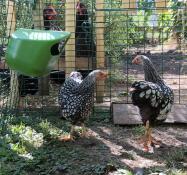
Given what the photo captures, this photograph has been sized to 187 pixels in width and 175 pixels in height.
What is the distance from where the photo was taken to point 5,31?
6598 millimetres

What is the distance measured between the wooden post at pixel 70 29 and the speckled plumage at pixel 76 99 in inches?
57.0

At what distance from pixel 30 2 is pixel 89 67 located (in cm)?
144

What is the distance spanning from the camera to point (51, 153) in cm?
505

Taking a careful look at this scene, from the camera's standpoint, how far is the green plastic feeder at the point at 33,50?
5.00 m

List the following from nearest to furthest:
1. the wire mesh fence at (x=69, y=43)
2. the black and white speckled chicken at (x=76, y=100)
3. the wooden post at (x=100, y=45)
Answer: the black and white speckled chicken at (x=76, y=100), the wire mesh fence at (x=69, y=43), the wooden post at (x=100, y=45)

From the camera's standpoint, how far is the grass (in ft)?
14.8

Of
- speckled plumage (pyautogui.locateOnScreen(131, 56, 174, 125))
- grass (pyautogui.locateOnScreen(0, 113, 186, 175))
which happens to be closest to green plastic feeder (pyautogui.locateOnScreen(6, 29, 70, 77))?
→ grass (pyautogui.locateOnScreen(0, 113, 186, 175))

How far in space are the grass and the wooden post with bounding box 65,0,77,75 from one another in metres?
→ 1.16

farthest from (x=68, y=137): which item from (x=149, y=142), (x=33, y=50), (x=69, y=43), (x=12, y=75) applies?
(x=69, y=43)

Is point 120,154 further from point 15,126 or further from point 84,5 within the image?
point 84,5

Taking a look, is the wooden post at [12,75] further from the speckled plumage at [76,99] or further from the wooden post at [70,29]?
the speckled plumage at [76,99]

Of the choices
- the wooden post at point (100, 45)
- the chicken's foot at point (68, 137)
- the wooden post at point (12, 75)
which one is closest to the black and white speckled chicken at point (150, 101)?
the chicken's foot at point (68, 137)

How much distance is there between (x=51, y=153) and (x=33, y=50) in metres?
1.16

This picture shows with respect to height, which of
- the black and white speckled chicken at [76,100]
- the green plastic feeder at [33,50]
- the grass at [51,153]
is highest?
the green plastic feeder at [33,50]
